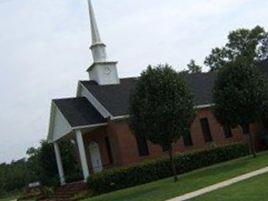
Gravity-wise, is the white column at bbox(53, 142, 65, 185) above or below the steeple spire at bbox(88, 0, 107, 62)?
below

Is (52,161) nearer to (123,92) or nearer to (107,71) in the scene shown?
(107,71)

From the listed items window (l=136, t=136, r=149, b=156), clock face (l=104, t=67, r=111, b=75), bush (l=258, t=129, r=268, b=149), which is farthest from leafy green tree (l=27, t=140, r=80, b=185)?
bush (l=258, t=129, r=268, b=149)

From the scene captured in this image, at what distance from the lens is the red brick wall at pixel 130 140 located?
1341 inches

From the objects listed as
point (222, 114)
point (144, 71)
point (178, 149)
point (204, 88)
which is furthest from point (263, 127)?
point (144, 71)

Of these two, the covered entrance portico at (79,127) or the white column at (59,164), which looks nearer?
the covered entrance portico at (79,127)

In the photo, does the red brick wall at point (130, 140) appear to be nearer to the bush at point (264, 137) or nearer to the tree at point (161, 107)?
the bush at point (264, 137)

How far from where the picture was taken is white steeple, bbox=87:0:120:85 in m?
39.0

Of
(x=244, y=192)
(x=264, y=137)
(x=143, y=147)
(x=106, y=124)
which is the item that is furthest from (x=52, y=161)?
(x=244, y=192)

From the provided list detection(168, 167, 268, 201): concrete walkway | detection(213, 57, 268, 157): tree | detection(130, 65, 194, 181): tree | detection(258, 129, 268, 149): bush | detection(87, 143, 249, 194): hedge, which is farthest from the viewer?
detection(258, 129, 268, 149): bush

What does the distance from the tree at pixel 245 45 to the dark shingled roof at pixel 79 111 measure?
29.6 meters

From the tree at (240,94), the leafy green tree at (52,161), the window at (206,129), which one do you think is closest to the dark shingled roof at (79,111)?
the leafy green tree at (52,161)

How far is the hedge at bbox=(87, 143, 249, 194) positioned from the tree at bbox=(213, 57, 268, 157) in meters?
3.63

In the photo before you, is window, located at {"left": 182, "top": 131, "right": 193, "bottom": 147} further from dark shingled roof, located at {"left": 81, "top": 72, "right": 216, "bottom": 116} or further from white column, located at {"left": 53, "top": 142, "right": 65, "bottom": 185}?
white column, located at {"left": 53, "top": 142, "right": 65, "bottom": 185}

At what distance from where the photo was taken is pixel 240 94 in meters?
29.7
